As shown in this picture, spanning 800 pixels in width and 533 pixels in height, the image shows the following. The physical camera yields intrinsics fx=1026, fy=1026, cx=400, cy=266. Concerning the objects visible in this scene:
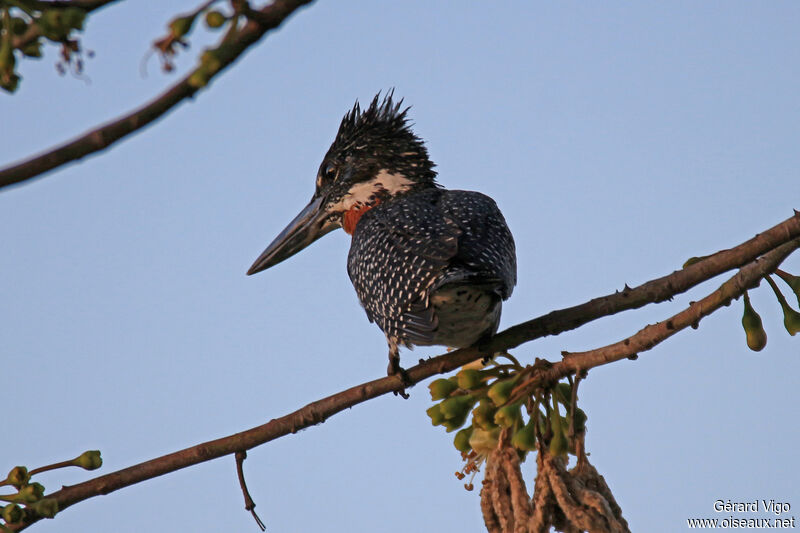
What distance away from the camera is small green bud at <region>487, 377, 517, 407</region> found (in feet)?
11.8

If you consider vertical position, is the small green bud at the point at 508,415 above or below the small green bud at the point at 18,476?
below

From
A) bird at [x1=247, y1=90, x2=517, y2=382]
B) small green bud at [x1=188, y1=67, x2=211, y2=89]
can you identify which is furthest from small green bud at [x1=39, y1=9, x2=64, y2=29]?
bird at [x1=247, y1=90, x2=517, y2=382]

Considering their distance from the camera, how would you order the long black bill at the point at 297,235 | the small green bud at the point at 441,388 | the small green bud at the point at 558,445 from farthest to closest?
1. the long black bill at the point at 297,235
2. the small green bud at the point at 441,388
3. the small green bud at the point at 558,445

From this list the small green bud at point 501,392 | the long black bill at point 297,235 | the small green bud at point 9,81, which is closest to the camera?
the small green bud at point 9,81

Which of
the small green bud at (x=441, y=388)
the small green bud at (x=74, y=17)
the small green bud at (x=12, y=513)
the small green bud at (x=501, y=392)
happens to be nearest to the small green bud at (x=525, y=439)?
the small green bud at (x=501, y=392)

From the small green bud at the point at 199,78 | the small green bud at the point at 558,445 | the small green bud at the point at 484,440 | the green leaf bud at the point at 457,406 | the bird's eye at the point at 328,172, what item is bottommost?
the small green bud at the point at 558,445

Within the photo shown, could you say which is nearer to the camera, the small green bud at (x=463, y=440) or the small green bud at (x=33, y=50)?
the small green bud at (x=33, y=50)

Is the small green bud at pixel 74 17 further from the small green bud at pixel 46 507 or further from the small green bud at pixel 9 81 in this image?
the small green bud at pixel 46 507

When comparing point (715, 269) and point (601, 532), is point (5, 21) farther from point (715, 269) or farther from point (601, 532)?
point (715, 269)

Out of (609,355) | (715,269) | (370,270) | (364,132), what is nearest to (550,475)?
(609,355)

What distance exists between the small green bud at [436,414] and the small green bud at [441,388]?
102mm

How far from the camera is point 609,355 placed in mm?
3541

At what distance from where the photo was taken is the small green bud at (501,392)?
3.61 meters

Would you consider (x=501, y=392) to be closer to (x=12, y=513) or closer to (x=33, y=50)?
(x=12, y=513)
